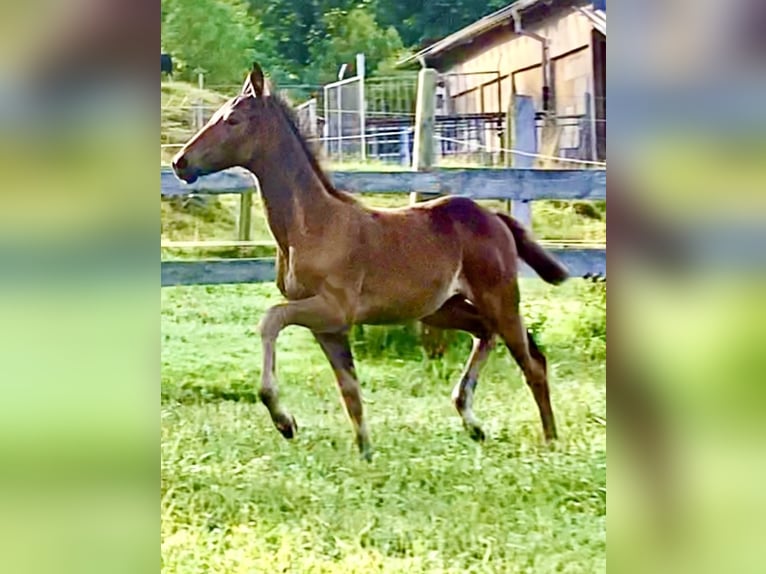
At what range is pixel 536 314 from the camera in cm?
198

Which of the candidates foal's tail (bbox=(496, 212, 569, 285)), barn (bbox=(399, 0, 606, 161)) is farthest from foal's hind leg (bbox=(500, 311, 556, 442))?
barn (bbox=(399, 0, 606, 161))

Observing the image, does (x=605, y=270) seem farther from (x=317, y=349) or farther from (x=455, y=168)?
(x=317, y=349)

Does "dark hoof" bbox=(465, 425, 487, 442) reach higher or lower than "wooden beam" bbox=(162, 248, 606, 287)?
lower

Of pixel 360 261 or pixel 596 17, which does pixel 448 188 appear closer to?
pixel 360 261

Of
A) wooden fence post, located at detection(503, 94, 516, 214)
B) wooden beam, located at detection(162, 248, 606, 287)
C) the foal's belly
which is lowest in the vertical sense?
the foal's belly

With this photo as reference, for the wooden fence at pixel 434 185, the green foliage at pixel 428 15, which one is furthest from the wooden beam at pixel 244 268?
the green foliage at pixel 428 15

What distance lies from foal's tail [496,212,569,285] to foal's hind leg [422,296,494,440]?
15 cm

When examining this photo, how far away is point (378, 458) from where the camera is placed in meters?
1.94

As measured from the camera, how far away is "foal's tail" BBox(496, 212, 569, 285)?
197 centimetres

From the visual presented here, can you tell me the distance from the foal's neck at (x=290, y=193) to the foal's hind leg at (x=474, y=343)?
31 cm

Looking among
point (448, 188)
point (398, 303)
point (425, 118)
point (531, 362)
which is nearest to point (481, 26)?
point (425, 118)

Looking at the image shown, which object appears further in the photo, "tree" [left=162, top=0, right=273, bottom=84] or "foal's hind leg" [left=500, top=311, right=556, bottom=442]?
"foal's hind leg" [left=500, top=311, right=556, bottom=442]

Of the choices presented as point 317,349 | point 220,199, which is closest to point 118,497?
point 317,349

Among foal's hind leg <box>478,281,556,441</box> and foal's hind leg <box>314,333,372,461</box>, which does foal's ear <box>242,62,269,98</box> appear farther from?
foal's hind leg <box>478,281,556,441</box>
